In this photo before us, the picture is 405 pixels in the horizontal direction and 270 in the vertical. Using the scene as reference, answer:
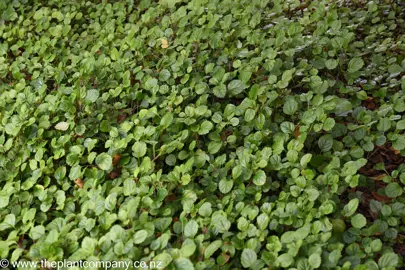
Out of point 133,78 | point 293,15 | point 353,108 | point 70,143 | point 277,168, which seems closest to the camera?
point 277,168

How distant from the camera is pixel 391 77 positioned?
106 inches

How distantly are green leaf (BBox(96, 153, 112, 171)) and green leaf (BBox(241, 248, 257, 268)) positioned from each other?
84cm

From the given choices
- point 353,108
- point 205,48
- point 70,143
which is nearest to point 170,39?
point 205,48

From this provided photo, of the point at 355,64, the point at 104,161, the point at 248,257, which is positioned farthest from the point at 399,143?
the point at 104,161

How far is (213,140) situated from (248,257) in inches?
30.4

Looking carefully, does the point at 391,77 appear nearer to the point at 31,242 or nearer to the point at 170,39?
the point at 170,39

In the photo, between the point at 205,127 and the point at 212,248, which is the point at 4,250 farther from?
the point at 205,127

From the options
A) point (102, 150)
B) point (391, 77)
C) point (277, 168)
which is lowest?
point (391, 77)

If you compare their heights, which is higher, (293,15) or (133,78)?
(133,78)

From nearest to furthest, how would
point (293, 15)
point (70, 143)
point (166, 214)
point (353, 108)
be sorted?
point (166, 214)
point (70, 143)
point (353, 108)
point (293, 15)

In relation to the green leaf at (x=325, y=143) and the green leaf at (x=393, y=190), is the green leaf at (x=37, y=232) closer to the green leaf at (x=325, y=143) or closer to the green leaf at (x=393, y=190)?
the green leaf at (x=325, y=143)

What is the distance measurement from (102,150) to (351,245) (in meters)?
1.41

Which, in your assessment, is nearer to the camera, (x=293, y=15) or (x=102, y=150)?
(x=102, y=150)

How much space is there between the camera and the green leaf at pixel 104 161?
2.16m
